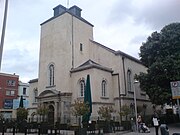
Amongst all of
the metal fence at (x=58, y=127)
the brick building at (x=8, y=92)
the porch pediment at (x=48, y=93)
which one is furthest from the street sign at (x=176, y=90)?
the brick building at (x=8, y=92)

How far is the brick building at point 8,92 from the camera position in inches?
2125

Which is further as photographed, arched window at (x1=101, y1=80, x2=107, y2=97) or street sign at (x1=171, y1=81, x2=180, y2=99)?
arched window at (x1=101, y1=80, x2=107, y2=97)

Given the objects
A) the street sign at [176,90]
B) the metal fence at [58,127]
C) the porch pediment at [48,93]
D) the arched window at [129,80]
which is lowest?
the metal fence at [58,127]

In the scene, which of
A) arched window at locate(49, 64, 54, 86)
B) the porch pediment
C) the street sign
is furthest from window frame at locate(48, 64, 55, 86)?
the street sign

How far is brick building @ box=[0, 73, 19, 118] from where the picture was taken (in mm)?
53969

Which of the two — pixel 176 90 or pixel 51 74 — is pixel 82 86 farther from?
pixel 176 90

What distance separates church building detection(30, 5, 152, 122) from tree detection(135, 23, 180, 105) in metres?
2.54

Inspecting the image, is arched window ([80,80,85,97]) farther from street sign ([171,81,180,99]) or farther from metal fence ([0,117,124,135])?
street sign ([171,81,180,99])

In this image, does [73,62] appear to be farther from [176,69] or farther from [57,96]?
[176,69]

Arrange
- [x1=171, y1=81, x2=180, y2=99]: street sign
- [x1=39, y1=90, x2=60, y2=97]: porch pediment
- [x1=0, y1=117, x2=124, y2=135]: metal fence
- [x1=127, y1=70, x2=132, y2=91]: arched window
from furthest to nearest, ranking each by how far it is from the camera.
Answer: [x1=127, y1=70, x2=132, y2=91]: arched window, [x1=39, y1=90, x2=60, y2=97]: porch pediment, [x1=0, y1=117, x2=124, y2=135]: metal fence, [x1=171, y1=81, x2=180, y2=99]: street sign

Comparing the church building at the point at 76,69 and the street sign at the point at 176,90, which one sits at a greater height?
the church building at the point at 76,69

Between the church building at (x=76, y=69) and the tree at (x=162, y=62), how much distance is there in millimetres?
2539

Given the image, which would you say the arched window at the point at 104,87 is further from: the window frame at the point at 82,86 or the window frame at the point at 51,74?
the window frame at the point at 51,74

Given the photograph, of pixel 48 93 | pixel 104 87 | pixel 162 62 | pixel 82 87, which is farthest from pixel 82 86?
pixel 162 62
